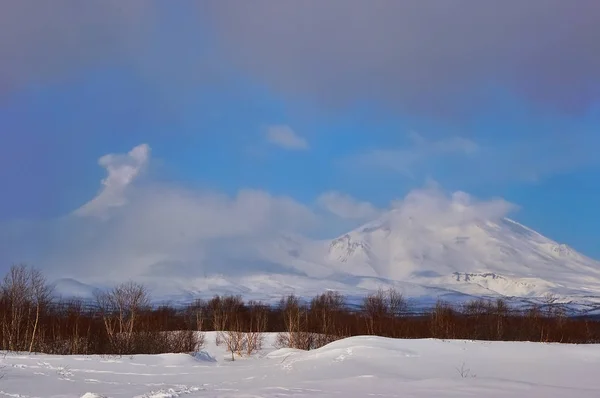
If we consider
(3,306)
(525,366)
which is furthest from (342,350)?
(3,306)

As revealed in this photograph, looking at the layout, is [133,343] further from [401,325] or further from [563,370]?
[401,325]

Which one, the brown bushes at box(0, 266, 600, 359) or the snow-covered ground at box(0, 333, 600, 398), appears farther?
the brown bushes at box(0, 266, 600, 359)

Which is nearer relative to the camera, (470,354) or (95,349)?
(470,354)

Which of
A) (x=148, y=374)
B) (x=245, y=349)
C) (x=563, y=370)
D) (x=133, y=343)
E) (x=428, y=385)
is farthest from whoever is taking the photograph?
(x=245, y=349)

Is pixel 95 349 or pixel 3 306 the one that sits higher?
pixel 3 306

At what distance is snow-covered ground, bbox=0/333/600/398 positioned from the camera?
1689 cm

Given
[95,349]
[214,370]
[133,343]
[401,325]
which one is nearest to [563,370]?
[214,370]

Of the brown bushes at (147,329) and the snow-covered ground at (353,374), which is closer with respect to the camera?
the snow-covered ground at (353,374)

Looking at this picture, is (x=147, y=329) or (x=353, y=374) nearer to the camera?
(x=353, y=374)

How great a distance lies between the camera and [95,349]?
49938 millimetres

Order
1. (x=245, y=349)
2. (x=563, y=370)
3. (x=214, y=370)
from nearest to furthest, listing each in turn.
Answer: (x=563, y=370), (x=214, y=370), (x=245, y=349)

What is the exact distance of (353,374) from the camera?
80.3 ft

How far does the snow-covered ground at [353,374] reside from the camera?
665 inches

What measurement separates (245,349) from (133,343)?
55.8 feet
